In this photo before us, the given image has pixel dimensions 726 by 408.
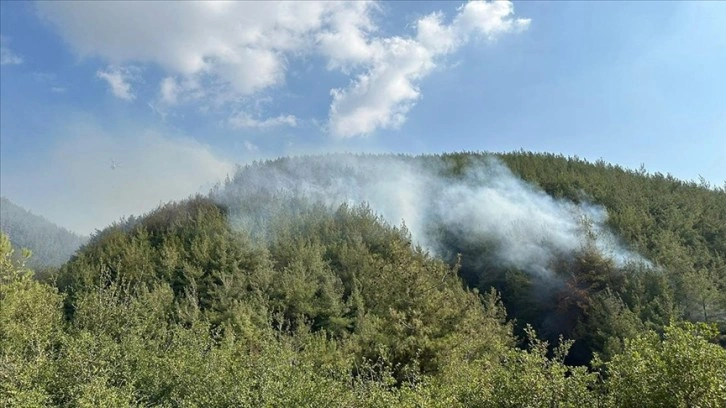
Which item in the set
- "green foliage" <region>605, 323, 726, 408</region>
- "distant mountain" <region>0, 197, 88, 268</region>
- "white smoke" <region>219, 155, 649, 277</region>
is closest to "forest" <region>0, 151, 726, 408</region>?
"green foliage" <region>605, 323, 726, 408</region>

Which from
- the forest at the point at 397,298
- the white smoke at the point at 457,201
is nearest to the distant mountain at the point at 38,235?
the white smoke at the point at 457,201

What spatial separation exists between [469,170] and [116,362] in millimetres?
68790

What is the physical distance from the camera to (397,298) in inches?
1167

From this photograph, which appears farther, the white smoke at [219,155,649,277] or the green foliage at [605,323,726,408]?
the white smoke at [219,155,649,277]

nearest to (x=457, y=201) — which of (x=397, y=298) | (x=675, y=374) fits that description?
(x=397, y=298)

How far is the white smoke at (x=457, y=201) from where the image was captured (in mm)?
53938

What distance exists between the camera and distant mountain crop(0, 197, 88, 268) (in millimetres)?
108825

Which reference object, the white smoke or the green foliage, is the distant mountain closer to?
the white smoke

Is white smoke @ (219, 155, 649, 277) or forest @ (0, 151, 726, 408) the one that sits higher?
white smoke @ (219, 155, 649, 277)

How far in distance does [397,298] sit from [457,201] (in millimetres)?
44750

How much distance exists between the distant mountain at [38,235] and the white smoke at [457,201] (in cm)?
4860

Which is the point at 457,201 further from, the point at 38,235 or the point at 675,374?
the point at 38,235

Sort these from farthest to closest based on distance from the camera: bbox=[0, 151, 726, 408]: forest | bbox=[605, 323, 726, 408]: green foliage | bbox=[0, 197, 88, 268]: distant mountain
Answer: bbox=[0, 197, 88, 268]: distant mountain
bbox=[0, 151, 726, 408]: forest
bbox=[605, 323, 726, 408]: green foliage

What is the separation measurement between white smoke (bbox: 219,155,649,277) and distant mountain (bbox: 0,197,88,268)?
48.6 meters
